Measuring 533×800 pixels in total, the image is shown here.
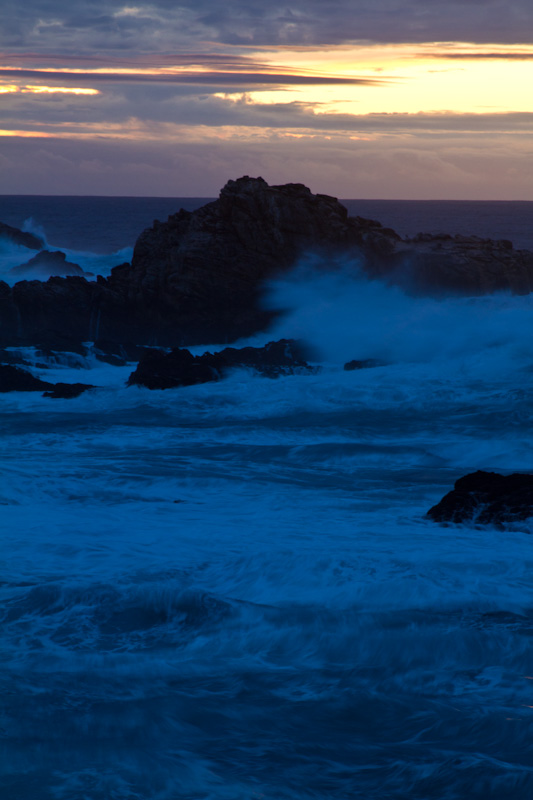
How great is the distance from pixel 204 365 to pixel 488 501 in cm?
1295

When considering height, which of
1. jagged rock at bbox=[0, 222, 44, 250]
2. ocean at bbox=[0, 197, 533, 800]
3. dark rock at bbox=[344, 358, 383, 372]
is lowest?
ocean at bbox=[0, 197, 533, 800]

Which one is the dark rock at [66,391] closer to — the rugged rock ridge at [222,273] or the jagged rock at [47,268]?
the rugged rock ridge at [222,273]

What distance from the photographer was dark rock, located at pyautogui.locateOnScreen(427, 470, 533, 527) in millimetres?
10078

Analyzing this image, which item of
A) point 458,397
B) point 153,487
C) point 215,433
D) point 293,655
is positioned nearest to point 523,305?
point 458,397

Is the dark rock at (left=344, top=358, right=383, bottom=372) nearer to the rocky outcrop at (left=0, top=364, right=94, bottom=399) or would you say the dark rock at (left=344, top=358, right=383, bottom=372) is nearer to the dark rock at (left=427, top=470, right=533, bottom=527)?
the rocky outcrop at (left=0, top=364, right=94, bottom=399)

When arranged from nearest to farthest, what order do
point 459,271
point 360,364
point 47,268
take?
point 360,364 < point 459,271 < point 47,268

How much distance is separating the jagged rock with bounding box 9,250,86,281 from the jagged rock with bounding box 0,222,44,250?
10474 millimetres

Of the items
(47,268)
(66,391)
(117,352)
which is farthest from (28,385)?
(47,268)

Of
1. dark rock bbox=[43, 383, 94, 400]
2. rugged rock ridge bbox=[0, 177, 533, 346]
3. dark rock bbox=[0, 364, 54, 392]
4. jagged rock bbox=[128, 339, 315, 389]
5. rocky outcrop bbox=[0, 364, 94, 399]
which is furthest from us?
rugged rock ridge bbox=[0, 177, 533, 346]

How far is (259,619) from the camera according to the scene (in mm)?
7430

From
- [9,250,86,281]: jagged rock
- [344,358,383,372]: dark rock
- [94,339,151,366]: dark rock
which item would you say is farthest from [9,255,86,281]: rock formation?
[344,358,383,372]: dark rock

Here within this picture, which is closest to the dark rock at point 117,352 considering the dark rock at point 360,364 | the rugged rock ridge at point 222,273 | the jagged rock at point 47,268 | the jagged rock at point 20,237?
the rugged rock ridge at point 222,273

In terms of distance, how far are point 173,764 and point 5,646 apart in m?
2.08

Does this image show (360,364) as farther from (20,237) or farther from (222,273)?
(20,237)
